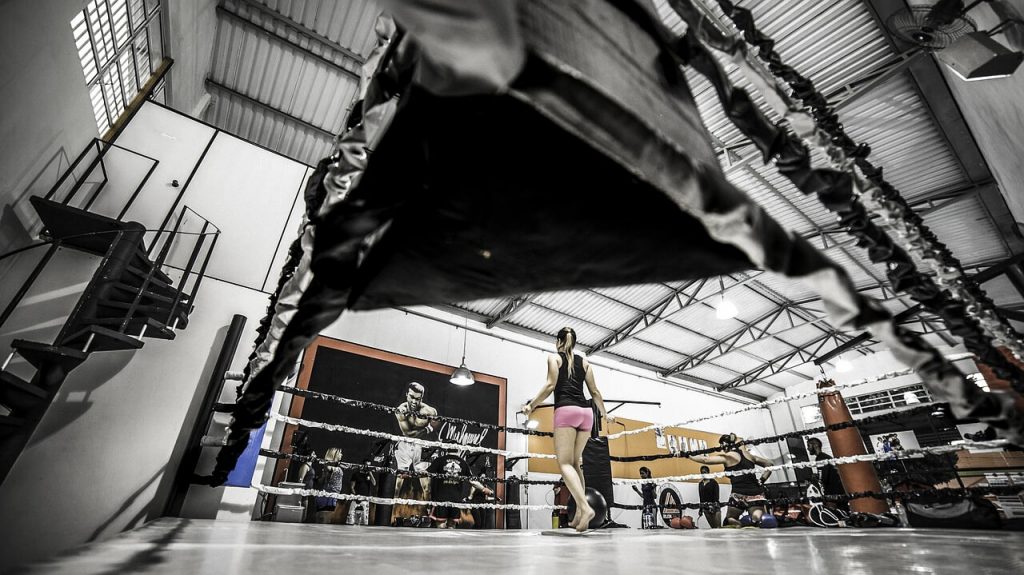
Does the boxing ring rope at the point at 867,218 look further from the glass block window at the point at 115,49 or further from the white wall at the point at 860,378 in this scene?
the white wall at the point at 860,378

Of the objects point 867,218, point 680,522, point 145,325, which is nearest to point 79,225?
point 145,325

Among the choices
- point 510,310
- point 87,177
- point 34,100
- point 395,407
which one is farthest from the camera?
point 510,310

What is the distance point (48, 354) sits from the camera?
2.40 meters

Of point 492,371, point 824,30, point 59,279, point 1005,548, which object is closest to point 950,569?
point 1005,548

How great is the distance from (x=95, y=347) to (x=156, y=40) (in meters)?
4.15

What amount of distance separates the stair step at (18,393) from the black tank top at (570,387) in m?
3.13

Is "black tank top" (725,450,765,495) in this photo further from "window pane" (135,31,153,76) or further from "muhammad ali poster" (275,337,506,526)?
"window pane" (135,31,153,76)

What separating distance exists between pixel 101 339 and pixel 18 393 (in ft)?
1.42

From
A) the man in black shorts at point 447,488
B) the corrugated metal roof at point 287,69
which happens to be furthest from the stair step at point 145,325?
the man in black shorts at point 447,488

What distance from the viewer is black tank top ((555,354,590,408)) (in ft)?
10.0

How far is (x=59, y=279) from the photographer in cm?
317

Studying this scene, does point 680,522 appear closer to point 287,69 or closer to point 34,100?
point 34,100

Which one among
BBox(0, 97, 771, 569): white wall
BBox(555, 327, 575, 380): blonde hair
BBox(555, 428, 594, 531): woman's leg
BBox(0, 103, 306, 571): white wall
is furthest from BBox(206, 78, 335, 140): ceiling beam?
BBox(555, 428, 594, 531): woman's leg

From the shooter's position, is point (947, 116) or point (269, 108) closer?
point (947, 116)
